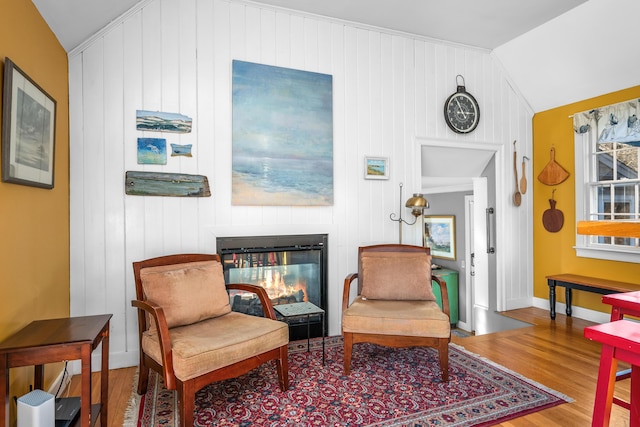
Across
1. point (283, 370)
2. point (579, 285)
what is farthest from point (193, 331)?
point (579, 285)

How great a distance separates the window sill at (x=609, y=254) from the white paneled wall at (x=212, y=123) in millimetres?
1729

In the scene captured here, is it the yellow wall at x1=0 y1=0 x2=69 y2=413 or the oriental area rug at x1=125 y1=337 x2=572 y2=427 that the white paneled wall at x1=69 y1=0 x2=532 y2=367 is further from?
the oriental area rug at x1=125 y1=337 x2=572 y2=427

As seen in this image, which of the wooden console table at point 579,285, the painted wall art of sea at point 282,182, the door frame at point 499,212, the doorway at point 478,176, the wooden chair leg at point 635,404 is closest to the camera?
the wooden chair leg at point 635,404

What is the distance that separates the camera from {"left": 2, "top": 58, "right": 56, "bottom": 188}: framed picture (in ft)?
5.83

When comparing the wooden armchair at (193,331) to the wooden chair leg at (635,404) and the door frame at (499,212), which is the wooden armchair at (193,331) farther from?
the door frame at (499,212)

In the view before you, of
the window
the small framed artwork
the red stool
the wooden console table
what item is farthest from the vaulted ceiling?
the red stool

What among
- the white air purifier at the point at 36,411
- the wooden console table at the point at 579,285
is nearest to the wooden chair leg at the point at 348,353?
the white air purifier at the point at 36,411

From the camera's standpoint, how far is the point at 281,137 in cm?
349

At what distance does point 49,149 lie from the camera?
7.78ft

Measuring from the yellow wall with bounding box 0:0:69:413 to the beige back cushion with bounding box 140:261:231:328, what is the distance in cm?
57

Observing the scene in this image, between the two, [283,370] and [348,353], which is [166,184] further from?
[348,353]

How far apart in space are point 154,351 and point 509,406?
213cm

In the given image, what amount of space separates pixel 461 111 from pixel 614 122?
1.43 metres

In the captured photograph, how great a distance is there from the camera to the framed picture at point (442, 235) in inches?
254
